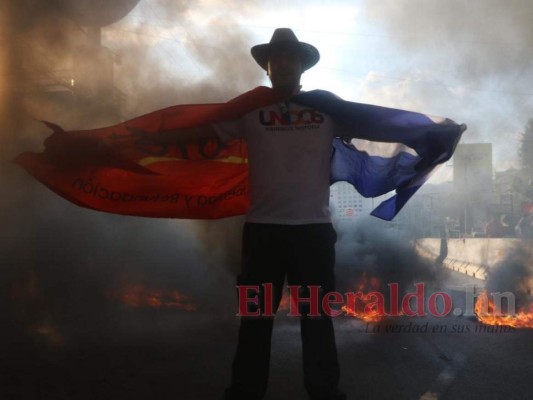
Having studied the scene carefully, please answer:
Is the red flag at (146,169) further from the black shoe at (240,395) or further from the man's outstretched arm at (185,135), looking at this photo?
the black shoe at (240,395)

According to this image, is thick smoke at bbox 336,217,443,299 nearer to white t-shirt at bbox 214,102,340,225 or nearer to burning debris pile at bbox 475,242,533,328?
burning debris pile at bbox 475,242,533,328

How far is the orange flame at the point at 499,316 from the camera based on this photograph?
4684 mm

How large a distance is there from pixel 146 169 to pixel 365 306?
3.81m

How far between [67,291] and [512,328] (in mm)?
5290

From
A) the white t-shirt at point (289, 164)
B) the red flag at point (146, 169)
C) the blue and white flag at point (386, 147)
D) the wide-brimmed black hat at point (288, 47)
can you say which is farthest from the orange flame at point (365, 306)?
the wide-brimmed black hat at point (288, 47)

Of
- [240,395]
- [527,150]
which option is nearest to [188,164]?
[240,395]

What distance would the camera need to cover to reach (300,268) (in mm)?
2195

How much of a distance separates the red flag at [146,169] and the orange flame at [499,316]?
10.4 ft

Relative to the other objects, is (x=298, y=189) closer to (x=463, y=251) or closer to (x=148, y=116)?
(x=148, y=116)

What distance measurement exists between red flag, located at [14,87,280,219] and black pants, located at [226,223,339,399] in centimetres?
74

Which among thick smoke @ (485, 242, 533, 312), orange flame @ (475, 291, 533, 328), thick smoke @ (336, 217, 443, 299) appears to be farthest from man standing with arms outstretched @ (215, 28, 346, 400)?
thick smoke @ (336, 217, 443, 299)

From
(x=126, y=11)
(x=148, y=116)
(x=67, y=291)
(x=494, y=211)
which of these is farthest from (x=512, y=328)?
(x=494, y=211)

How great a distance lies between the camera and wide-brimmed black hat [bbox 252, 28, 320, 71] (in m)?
2.36

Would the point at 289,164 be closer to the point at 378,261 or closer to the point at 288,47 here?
the point at 288,47
